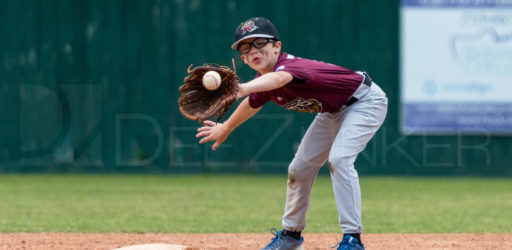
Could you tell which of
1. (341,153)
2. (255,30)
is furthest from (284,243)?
(255,30)

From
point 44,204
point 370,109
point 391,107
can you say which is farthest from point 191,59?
point 370,109

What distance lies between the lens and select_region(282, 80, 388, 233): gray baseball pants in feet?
13.9

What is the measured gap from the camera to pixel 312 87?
13.7 ft

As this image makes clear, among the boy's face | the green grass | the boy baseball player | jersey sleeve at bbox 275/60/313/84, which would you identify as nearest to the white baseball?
the boy baseball player

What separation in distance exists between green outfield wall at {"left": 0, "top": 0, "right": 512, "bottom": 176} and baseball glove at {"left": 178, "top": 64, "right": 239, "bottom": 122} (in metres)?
7.51

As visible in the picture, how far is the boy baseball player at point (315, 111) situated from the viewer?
163 inches

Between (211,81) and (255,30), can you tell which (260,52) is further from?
(211,81)

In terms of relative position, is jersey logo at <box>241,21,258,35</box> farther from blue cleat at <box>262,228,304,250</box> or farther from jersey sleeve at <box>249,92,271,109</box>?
blue cleat at <box>262,228,304,250</box>

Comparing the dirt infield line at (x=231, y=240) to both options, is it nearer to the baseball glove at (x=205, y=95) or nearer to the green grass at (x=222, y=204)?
the green grass at (x=222, y=204)

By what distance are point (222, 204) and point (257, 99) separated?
3678 millimetres

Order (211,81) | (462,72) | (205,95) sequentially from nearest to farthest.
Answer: (211,81) < (205,95) < (462,72)

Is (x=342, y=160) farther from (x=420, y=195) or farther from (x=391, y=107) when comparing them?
(x=391, y=107)

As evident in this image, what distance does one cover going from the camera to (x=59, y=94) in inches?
453

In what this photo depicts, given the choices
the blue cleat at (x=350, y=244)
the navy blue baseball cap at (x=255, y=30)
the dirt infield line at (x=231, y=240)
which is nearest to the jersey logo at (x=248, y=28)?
the navy blue baseball cap at (x=255, y=30)
